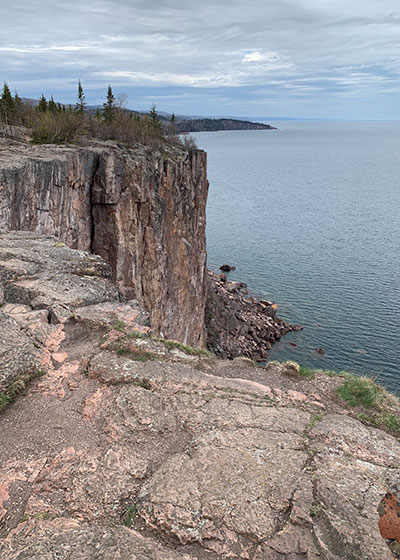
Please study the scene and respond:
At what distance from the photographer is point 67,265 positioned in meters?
13.4

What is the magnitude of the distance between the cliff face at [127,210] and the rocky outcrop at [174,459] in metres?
12.2

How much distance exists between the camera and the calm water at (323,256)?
146ft

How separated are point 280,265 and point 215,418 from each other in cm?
5718

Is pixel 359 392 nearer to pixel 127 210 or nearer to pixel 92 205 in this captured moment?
pixel 127 210

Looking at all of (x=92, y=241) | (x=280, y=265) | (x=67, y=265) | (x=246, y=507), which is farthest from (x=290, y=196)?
(x=246, y=507)

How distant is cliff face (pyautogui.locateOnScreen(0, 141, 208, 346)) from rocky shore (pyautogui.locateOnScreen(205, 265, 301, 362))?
18.0 feet

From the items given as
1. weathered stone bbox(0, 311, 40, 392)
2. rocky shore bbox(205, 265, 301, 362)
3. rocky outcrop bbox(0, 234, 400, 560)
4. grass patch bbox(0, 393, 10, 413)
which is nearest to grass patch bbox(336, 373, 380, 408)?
rocky outcrop bbox(0, 234, 400, 560)

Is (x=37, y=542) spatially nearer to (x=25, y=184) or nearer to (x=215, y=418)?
(x=215, y=418)

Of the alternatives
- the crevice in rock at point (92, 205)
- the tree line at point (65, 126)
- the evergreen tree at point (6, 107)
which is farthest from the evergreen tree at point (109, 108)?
the crevice in rock at point (92, 205)

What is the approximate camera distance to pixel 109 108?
49.0 m

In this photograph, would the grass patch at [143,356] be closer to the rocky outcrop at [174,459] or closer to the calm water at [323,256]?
the rocky outcrop at [174,459]

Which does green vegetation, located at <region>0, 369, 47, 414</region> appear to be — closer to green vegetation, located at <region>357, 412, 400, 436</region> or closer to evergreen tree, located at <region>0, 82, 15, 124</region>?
green vegetation, located at <region>357, 412, 400, 436</region>

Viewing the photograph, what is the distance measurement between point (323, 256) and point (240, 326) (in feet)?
74.5

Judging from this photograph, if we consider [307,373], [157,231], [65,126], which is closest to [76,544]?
[307,373]
